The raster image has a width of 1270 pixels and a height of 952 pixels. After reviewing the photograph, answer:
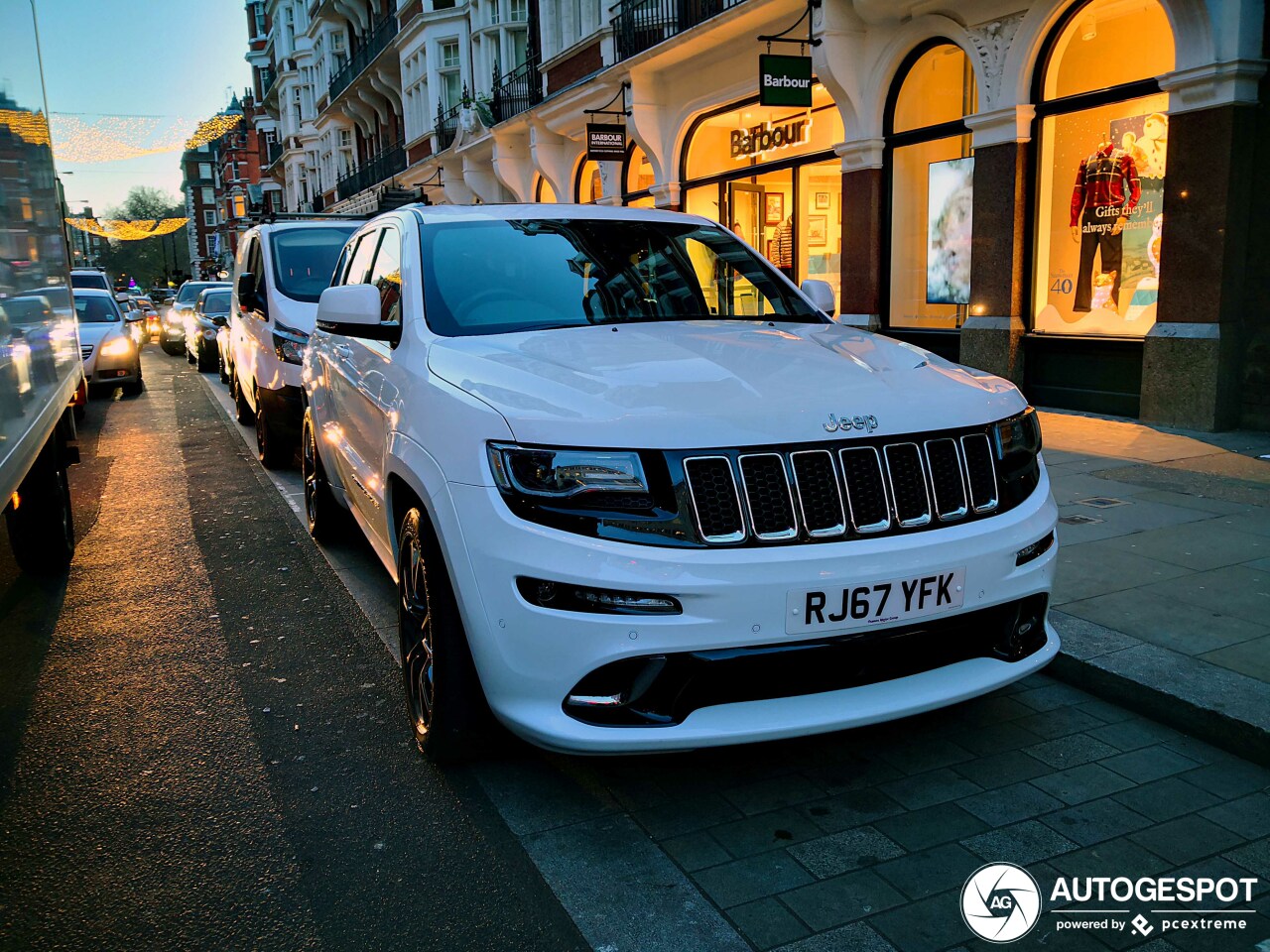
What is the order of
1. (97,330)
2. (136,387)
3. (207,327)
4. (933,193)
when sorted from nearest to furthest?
(933,193) < (97,330) < (136,387) < (207,327)

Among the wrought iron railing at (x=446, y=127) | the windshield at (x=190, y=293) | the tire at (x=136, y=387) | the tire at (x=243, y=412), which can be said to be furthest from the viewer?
the wrought iron railing at (x=446, y=127)

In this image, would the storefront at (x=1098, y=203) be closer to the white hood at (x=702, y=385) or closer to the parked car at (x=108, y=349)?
the white hood at (x=702, y=385)

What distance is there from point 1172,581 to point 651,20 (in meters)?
14.4

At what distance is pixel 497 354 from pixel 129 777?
1832 mm

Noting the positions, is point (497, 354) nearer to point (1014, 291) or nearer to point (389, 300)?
point (389, 300)

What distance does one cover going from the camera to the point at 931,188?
12461 millimetres

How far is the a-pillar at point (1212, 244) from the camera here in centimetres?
880

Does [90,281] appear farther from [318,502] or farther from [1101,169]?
[1101,169]

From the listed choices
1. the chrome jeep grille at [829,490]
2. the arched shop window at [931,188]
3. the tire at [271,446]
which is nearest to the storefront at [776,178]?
the arched shop window at [931,188]

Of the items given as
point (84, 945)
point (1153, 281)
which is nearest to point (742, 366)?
point (84, 945)

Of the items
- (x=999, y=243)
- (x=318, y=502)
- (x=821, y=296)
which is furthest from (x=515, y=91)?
(x=821, y=296)

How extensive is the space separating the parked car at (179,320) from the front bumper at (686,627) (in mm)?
25008

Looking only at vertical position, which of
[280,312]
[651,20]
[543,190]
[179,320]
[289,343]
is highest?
[651,20]

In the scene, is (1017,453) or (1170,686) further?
(1170,686)
